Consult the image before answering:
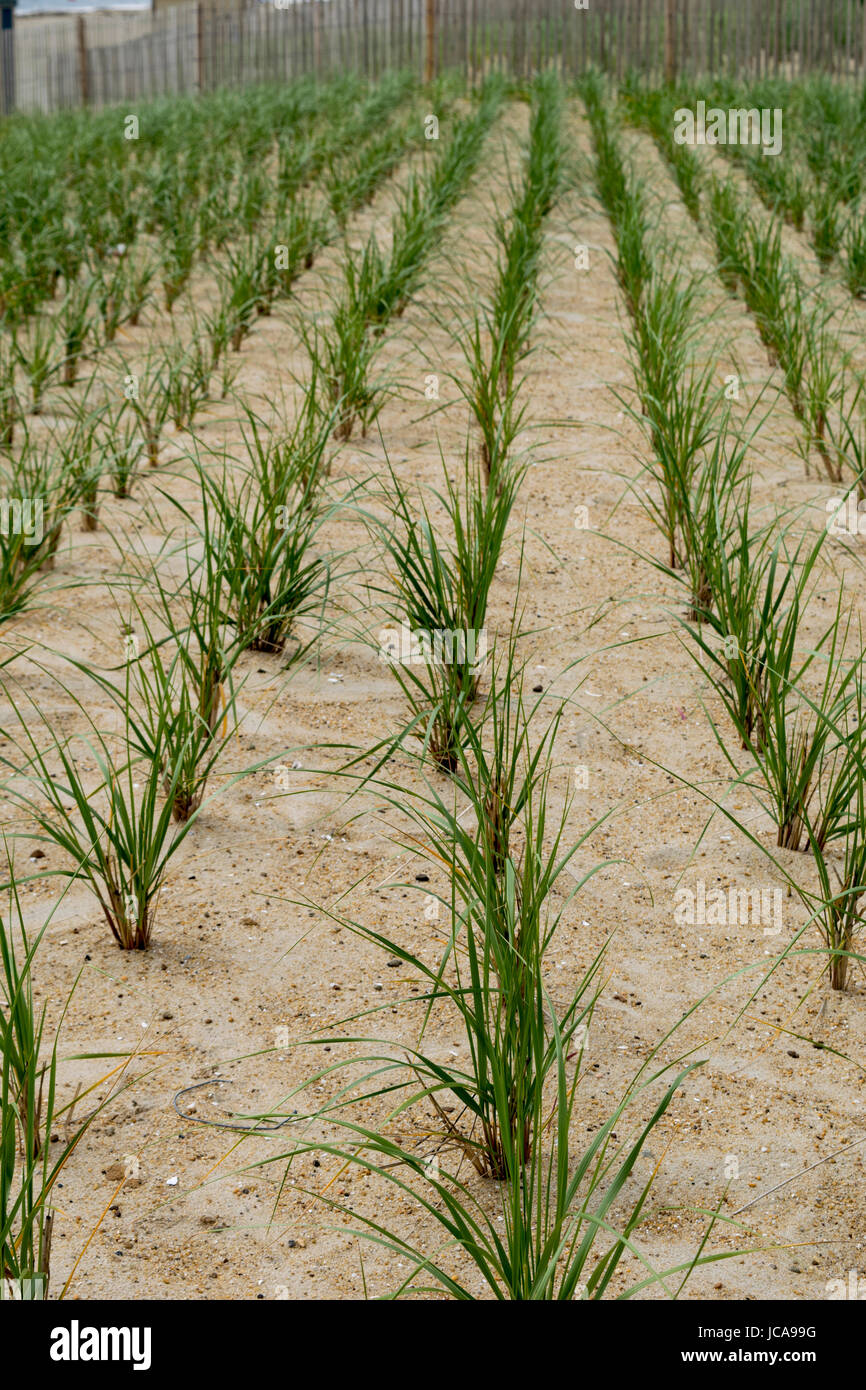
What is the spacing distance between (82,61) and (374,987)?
13220 millimetres

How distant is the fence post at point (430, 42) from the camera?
1070cm

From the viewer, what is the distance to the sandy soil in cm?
144

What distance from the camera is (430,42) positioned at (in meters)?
10.8

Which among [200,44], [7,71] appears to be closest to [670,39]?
[200,44]

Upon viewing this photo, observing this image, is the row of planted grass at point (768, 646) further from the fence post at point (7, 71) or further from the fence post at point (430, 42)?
the fence post at point (7, 71)

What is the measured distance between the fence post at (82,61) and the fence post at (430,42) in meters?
3.72

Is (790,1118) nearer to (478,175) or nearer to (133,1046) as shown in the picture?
(133,1046)

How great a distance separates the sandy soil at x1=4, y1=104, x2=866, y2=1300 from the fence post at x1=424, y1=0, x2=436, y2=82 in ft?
29.6

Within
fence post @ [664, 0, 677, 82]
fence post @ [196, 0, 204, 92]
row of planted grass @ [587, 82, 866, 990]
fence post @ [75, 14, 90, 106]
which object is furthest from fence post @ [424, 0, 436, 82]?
row of planted grass @ [587, 82, 866, 990]

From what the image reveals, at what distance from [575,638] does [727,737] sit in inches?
16.8

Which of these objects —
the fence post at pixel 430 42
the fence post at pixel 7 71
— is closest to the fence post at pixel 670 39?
the fence post at pixel 430 42

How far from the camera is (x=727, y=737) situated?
2.42 m

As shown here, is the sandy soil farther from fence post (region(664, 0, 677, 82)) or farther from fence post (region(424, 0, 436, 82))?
fence post (region(424, 0, 436, 82))
